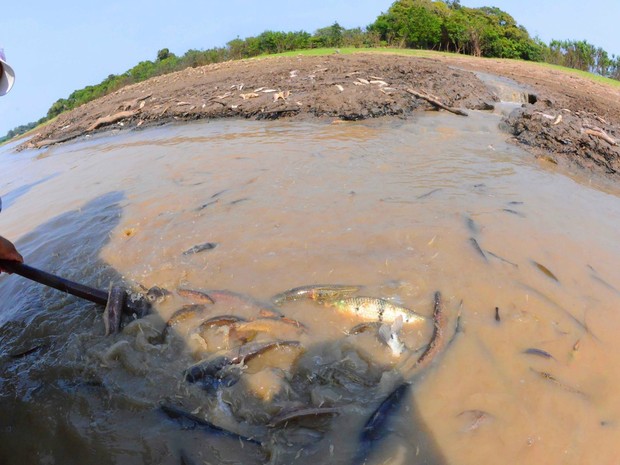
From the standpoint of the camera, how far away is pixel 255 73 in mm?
13055

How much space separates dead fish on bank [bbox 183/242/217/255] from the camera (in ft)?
11.4

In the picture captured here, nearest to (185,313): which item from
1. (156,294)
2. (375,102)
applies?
(156,294)

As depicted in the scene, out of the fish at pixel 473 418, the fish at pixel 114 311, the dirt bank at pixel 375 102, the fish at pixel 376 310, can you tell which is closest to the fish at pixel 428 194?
the fish at pixel 376 310

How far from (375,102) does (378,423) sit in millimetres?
7531

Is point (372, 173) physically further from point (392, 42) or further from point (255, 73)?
point (392, 42)

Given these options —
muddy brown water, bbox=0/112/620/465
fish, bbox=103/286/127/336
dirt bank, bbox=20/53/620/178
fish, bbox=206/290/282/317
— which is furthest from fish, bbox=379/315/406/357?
dirt bank, bbox=20/53/620/178

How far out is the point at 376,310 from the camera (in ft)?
8.50

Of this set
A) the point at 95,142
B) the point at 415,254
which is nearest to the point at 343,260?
the point at 415,254

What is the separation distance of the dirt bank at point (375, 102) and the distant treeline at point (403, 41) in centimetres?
1102

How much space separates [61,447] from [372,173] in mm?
4119

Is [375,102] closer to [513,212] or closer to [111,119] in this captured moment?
[513,212]

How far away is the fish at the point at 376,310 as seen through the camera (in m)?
2.54

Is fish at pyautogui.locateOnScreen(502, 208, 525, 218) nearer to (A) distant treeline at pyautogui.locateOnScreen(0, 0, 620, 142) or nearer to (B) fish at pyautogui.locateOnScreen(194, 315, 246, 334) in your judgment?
(B) fish at pyautogui.locateOnScreen(194, 315, 246, 334)

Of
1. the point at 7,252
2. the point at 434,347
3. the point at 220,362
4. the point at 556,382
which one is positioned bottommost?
the point at 556,382
